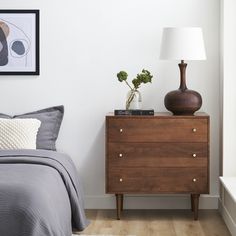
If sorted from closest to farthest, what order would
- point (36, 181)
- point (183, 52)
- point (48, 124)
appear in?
point (36, 181) → point (183, 52) → point (48, 124)

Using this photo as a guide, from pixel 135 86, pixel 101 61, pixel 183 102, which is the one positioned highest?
pixel 101 61

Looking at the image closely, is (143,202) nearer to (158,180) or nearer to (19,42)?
(158,180)

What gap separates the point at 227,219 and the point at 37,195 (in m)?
1.87

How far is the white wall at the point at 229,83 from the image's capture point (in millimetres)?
4812

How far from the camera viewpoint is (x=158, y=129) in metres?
4.69

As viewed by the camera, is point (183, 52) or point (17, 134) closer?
point (17, 134)

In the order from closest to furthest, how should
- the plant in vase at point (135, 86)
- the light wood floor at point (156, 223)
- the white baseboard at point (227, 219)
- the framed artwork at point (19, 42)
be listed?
the white baseboard at point (227, 219) < the light wood floor at point (156, 223) < the plant in vase at point (135, 86) < the framed artwork at point (19, 42)

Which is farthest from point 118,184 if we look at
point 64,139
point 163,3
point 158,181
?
point 163,3

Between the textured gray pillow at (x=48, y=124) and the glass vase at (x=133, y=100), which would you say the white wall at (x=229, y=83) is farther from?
the textured gray pillow at (x=48, y=124)

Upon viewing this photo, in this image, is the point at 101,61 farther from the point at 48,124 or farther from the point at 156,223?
the point at 156,223

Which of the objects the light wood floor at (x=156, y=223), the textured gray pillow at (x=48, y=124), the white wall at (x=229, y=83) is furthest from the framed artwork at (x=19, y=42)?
the white wall at (x=229, y=83)

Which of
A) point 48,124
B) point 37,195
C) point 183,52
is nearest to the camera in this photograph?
point 37,195

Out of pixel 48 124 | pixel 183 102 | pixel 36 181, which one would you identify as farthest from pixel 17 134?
pixel 183 102

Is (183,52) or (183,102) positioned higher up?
(183,52)
